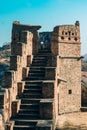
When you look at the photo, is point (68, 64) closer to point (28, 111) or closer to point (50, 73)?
point (50, 73)

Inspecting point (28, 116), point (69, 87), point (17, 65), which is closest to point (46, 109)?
point (28, 116)

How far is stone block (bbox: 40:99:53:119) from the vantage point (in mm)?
19509

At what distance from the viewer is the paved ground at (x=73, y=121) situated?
66.9 feet

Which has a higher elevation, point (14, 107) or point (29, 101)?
point (29, 101)

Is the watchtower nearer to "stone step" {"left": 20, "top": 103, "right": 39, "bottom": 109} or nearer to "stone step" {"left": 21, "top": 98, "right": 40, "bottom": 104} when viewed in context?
"stone step" {"left": 21, "top": 98, "right": 40, "bottom": 104}

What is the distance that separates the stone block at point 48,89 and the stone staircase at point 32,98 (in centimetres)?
37

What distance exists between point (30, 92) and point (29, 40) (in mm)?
4293

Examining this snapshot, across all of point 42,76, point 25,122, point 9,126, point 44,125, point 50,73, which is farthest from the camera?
point 42,76

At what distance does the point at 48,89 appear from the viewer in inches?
826

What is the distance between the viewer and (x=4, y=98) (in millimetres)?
18984

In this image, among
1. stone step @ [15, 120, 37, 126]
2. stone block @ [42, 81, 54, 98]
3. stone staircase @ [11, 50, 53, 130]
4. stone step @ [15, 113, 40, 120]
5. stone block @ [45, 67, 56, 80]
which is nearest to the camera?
stone step @ [15, 120, 37, 126]

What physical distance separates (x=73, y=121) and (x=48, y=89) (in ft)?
8.17

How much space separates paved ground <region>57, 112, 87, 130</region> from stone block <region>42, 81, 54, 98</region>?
1.66 meters

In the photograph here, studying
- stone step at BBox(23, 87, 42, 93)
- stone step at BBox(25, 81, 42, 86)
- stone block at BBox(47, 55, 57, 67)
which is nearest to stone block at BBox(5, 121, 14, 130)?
stone step at BBox(23, 87, 42, 93)
